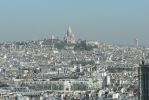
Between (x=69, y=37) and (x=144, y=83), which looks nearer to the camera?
(x=144, y=83)

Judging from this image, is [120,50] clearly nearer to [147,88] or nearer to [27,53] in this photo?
[27,53]

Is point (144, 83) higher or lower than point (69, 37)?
lower

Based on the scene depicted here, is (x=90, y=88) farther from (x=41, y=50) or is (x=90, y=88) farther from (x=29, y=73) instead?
(x=41, y=50)

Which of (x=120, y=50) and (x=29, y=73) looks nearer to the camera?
(x=29, y=73)


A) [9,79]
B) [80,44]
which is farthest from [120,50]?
[9,79]

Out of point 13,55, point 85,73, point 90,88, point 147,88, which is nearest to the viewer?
point 147,88

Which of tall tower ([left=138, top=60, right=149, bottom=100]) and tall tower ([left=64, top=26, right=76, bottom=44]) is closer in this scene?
tall tower ([left=138, top=60, right=149, bottom=100])

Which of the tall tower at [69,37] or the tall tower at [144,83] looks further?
the tall tower at [69,37]

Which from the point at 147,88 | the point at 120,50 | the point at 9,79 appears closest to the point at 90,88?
the point at 9,79

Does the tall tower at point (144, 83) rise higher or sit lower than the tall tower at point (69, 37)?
lower

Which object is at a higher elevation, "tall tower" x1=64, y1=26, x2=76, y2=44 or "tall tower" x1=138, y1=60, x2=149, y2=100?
"tall tower" x1=64, y1=26, x2=76, y2=44

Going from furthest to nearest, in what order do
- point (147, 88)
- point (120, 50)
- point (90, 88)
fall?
1. point (120, 50)
2. point (90, 88)
3. point (147, 88)
